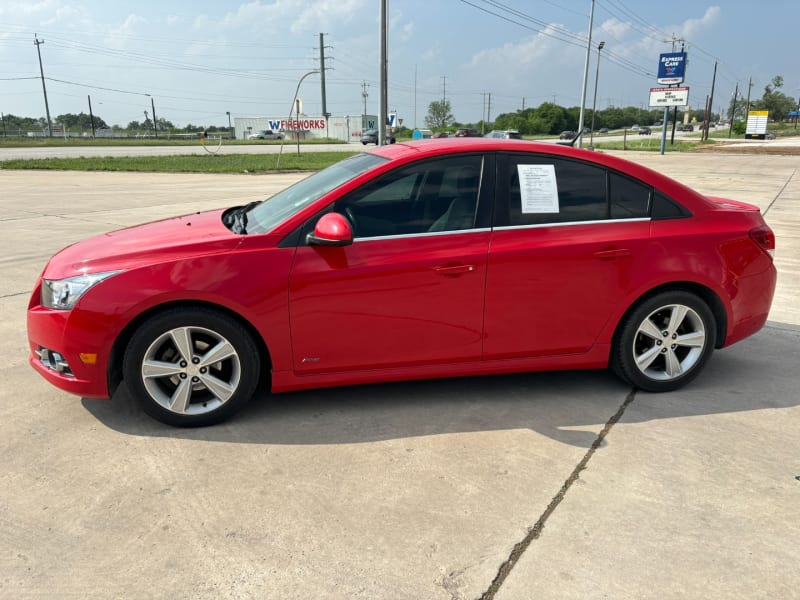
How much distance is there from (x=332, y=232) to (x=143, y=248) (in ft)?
3.67

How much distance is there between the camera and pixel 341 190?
362 centimetres

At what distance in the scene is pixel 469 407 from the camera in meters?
3.90

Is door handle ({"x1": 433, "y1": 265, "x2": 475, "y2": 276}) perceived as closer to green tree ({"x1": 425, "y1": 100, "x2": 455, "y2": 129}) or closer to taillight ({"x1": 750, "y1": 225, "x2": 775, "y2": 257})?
taillight ({"x1": 750, "y1": 225, "x2": 775, "y2": 257})

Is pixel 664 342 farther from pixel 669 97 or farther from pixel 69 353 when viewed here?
pixel 669 97

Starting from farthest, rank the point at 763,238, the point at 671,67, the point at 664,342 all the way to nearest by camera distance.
Answer: 1. the point at 671,67
2. the point at 763,238
3. the point at 664,342

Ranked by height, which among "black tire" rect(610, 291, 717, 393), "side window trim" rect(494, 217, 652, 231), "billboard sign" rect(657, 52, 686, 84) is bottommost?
"black tire" rect(610, 291, 717, 393)

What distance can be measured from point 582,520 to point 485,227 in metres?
1.72

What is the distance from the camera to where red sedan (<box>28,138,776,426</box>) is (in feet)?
11.1

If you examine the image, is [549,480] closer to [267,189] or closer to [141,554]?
[141,554]

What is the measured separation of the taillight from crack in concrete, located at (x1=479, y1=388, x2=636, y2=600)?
151 centimetres

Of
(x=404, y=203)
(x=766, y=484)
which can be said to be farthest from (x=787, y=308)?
(x=404, y=203)

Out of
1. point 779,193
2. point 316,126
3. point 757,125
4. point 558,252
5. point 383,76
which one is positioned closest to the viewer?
point 558,252

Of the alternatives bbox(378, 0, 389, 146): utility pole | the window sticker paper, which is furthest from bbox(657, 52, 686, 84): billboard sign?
the window sticker paper

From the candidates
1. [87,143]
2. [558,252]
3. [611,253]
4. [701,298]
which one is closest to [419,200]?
[558,252]
